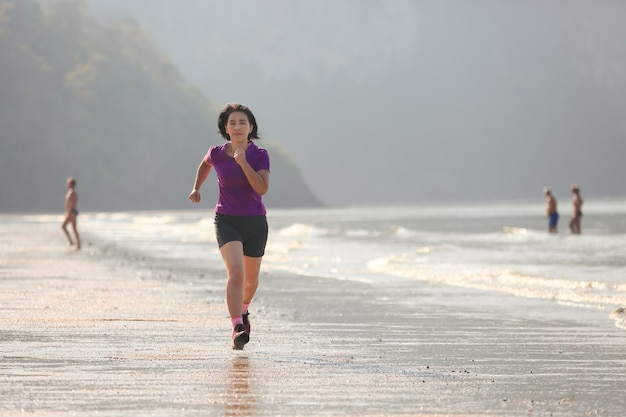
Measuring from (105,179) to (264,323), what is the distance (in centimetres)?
10828

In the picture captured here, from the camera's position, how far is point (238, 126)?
335 inches

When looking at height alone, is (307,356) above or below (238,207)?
below

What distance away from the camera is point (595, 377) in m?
7.04

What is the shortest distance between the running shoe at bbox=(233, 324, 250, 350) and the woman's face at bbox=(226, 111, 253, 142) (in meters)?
1.36

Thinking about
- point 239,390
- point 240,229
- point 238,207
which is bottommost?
point 239,390

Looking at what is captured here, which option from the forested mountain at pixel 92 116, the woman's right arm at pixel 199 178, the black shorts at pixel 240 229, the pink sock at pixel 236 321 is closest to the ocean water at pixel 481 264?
the black shorts at pixel 240 229

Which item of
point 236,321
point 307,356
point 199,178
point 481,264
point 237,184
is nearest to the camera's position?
point 307,356

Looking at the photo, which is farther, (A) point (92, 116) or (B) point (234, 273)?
(A) point (92, 116)

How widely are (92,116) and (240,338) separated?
375 feet

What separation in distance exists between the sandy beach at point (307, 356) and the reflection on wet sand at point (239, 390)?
0.03 feet

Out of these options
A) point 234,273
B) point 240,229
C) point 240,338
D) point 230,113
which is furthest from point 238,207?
point 240,338

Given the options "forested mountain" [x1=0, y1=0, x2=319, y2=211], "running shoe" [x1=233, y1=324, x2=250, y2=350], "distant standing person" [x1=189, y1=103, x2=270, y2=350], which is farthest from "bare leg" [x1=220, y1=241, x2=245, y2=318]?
"forested mountain" [x1=0, y1=0, x2=319, y2=211]

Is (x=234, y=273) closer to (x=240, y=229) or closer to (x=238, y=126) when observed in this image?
(x=240, y=229)

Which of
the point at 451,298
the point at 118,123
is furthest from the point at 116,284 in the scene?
the point at 118,123
